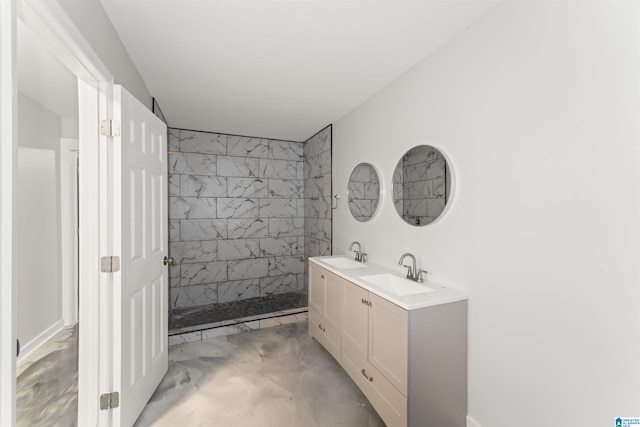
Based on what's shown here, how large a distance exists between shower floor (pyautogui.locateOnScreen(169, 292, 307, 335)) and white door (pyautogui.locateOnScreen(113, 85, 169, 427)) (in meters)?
1.01

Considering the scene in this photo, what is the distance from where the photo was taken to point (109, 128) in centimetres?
151

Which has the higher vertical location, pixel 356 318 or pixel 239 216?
pixel 239 216

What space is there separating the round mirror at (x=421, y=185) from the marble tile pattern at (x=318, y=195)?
1352 millimetres

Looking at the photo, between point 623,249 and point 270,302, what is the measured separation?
11.9 feet

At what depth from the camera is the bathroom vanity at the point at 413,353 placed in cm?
147

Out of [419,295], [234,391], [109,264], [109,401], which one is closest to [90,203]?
[109,264]

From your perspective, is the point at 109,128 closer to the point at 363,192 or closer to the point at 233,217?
the point at 363,192

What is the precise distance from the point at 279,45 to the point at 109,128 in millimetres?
1166

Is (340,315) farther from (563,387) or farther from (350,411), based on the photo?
(563,387)

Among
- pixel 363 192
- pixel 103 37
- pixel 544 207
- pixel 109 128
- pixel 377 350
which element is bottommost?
pixel 377 350

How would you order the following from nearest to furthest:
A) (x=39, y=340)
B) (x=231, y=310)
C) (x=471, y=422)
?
1. (x=471, y=422)
2. (x=39, y=340)
3. (x=231, y=310)

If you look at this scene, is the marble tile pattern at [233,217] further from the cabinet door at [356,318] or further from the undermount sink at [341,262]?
the cabinet door at [356,318]

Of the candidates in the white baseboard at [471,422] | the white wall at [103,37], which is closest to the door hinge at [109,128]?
the white wall at [103,37]

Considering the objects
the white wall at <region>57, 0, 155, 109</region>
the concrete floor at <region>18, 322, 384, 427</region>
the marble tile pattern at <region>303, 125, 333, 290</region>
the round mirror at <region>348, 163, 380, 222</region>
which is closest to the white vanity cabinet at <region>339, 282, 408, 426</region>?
the concrete floor at <region>18, 322, 384, 427</region>
